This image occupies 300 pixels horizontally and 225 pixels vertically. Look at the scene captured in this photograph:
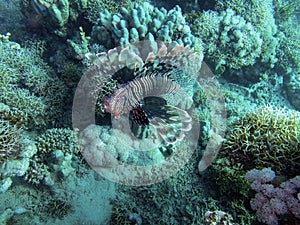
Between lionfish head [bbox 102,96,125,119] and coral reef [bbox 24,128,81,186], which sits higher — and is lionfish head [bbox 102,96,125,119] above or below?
above

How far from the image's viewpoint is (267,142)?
11.5 ft

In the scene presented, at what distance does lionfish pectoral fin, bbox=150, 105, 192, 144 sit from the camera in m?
3.10

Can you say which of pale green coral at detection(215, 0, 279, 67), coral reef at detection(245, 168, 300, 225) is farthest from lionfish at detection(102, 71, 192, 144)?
pale green coral at detection(215, 0, 279, 67)

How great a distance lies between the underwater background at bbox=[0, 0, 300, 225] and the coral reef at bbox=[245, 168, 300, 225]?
0.01 meters

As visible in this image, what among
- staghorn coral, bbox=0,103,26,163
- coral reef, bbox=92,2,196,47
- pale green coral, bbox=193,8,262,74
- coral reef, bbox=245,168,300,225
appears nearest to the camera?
coral reef, bbox=245,168,300,225

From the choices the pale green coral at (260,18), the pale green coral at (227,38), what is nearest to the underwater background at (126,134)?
Answer: the pale green coral at (227,38)

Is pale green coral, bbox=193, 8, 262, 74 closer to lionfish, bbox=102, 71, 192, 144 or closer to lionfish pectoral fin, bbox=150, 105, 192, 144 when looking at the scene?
lionfish, bbox=102, 71, 192, 144

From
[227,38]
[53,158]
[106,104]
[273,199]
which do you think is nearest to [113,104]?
[106,104]

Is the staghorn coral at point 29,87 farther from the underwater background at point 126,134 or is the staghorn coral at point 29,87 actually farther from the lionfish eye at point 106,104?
the lionfish eye at point 106,104

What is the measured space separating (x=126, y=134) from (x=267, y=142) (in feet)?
7.48

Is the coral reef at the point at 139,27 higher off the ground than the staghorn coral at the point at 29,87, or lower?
higher

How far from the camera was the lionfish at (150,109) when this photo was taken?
3.11m

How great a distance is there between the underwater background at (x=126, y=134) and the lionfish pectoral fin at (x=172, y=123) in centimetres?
1

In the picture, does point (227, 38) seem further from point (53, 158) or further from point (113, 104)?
point (53, 158)
